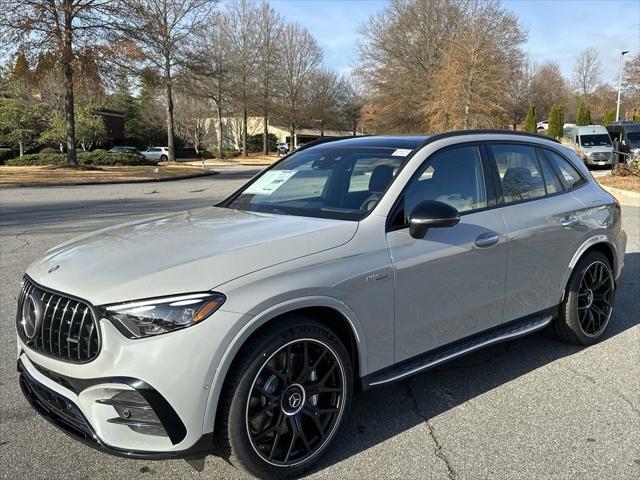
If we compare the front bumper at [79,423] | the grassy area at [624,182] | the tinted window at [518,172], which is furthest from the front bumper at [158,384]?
the grassy area at [624,182]

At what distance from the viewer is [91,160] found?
3459cm

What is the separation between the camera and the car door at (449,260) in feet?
11.0

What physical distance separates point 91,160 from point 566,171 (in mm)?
34108

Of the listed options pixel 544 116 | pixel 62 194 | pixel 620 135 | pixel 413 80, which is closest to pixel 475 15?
pixel 413 80

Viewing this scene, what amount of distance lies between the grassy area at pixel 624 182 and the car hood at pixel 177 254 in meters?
17.2

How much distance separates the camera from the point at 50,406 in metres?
2.79

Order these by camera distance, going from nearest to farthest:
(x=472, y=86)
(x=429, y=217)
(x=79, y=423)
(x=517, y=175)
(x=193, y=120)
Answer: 1. (x=79, y=423)
2. (x=429, y=217)
3. (x=517, y=175)
4. (x=472, y=86)
5. (x=193, y=120)

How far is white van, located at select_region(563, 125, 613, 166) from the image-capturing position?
30.0 meters

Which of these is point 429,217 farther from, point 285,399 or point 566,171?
point 566,171

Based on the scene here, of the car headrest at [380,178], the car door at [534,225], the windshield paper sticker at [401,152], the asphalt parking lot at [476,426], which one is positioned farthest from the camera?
the car door at [534,225]

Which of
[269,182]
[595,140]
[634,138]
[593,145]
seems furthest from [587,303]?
[634,138]

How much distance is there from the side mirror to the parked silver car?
0.4 inches

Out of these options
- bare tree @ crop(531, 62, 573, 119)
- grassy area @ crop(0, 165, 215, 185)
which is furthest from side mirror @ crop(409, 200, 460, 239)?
bare tree @ crop(531, 62, 573, 119)

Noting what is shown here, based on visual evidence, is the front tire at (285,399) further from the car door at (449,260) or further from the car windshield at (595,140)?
the car windshield at (595,140)
